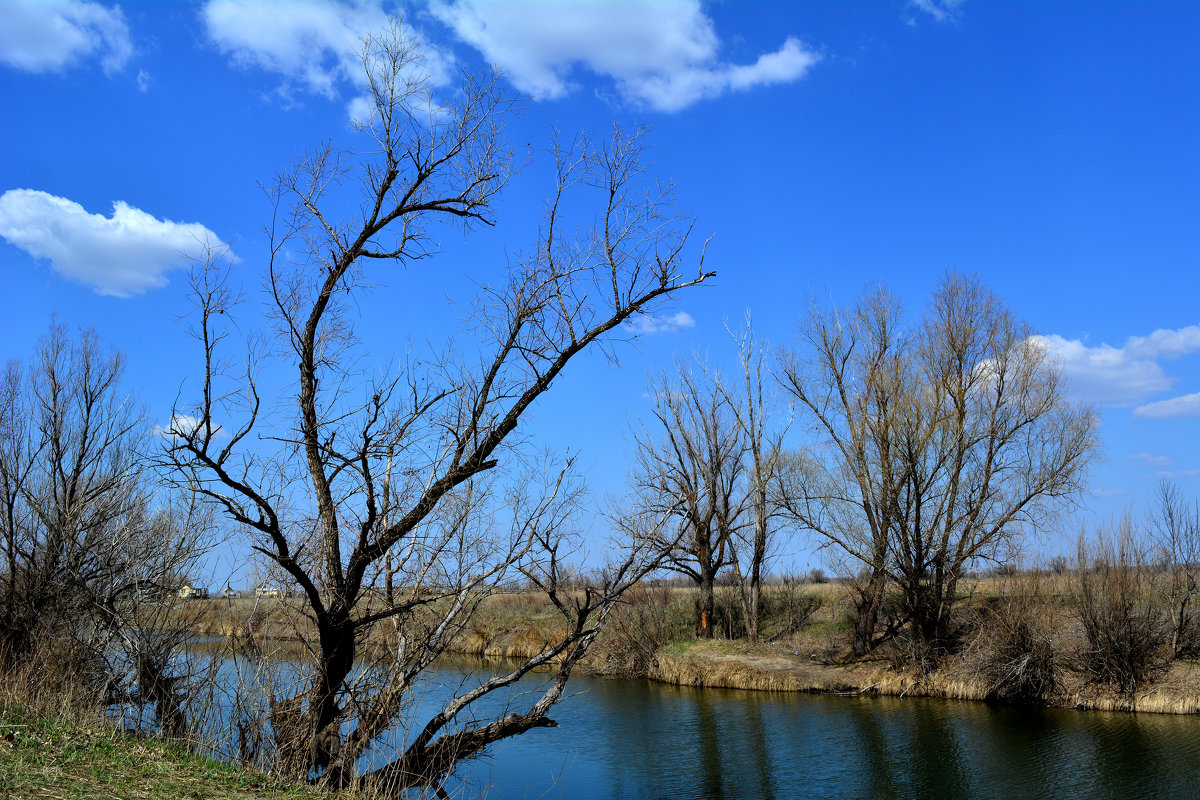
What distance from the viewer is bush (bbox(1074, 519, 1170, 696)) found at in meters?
19.5

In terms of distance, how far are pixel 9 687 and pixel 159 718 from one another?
1.92 meters

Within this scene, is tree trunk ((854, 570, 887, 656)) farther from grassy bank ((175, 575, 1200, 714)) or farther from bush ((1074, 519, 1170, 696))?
bush ((1074, 519, 1170, 696))

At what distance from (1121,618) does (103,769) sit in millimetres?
21027

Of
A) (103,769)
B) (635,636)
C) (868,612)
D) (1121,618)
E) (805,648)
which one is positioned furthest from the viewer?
(635,636)

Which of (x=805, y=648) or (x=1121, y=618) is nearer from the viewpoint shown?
(x=1121, y=618)

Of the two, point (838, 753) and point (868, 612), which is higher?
point (868, 612)

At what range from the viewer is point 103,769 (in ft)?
22.0

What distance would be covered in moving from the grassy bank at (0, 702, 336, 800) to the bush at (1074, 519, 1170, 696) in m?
19.3

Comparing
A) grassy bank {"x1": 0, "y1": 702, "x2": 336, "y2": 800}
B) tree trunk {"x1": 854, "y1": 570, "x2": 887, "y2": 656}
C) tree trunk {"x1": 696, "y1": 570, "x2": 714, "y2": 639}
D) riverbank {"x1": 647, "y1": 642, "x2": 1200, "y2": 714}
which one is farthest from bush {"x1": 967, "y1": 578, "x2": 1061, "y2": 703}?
grassy bank {"x1": 0, "y1": 702, "x2": 336, "y2": 800}

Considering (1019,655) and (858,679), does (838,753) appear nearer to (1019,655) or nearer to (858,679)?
(1019,655)

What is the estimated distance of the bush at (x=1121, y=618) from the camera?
19484 millimetres

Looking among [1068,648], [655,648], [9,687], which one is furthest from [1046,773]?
[9,687]

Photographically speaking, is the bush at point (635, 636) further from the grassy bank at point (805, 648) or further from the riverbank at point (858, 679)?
the riverbank at point (858, 679)

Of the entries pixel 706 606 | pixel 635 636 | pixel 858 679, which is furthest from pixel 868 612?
pixel 635 636
